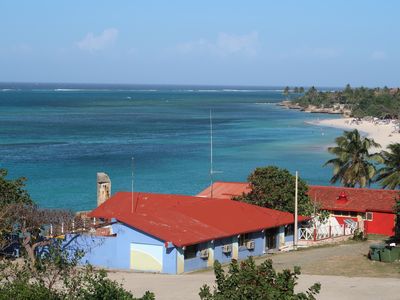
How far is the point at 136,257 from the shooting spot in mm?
31609

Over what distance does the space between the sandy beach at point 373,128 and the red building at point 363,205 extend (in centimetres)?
5880

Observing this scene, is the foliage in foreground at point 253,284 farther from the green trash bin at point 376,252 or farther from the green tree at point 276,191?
the green tree at point 276,191

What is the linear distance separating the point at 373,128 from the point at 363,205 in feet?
306

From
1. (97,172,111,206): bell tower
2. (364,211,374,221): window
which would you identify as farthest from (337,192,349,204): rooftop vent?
(97,172,111,206): bell tower

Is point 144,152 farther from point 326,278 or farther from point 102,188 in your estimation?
point 326,278

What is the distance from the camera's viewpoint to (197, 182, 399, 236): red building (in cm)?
4175

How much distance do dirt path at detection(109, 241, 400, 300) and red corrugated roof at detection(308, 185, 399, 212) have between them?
595 centimetres

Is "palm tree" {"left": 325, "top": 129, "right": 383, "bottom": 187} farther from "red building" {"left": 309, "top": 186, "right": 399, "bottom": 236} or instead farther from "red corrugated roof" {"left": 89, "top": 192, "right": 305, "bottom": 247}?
"red corrugated roof" {"left": 89, "top": 192, "right": 305, "bottom": 247}

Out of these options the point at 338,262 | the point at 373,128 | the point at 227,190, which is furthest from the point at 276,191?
the point at 373,128

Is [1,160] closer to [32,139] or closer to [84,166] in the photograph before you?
[84,166]

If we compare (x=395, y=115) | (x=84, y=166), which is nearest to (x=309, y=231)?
(x=84, y=166)

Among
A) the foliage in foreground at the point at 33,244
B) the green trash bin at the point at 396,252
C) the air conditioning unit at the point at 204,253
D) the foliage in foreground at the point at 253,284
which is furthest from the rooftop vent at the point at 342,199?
the foliage in foreground at the point at 253,284

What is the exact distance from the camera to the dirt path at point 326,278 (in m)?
25.9

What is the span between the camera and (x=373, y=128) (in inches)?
5236
